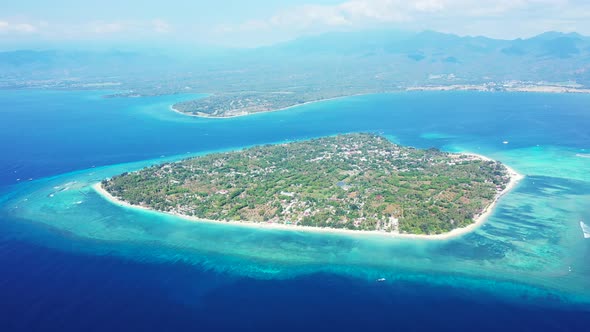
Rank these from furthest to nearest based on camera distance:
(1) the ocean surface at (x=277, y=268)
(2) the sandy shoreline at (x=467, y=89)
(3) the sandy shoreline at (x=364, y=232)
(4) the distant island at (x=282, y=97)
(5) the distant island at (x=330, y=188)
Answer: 1. (4) the distant island at (x=282, y=97)
2. (2) the sandy shoreline at (x=467, y=89)
3. (5) the distant island at (x=330, y=188)
4. (3) the sandy shoreline at (x=364, y=232)
5. (1) the ocean surface at (x=277, y=268)

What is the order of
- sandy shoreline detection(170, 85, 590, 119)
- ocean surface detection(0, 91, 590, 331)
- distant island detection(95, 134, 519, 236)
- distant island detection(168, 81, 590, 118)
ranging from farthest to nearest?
distant island detection(168, 81, 590, 118) < sandy shoreline detection(170, 85, 590, 119) < distant island detection(95, 134, 519, 236) < ocean surface detection(0, 91, 590, 331)

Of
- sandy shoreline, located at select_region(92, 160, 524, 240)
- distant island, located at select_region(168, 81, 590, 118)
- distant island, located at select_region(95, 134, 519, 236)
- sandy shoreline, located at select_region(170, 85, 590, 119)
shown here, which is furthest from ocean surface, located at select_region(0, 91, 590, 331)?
distant island, located at select_region(168, 81, 590, 118)

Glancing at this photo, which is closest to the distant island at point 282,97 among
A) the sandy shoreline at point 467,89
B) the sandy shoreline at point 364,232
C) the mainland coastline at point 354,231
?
the sandy shoreline at point 467,89

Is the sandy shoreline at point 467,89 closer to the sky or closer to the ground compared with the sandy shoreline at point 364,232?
closer to the sky

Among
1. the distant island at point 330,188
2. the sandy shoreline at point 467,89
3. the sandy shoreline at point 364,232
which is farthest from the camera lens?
the sandy shoreline at point 467,89

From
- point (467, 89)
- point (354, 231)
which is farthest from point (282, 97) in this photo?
point (354, 231)

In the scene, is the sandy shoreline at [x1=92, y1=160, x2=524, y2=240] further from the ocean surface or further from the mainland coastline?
the ocean surface

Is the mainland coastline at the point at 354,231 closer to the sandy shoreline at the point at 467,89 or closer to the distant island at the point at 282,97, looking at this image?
the sandy shoreline at the point at 467,89

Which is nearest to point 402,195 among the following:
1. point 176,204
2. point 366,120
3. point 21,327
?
point 176,204

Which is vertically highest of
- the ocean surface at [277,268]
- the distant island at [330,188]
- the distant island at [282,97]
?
the distant island at [282,97]
